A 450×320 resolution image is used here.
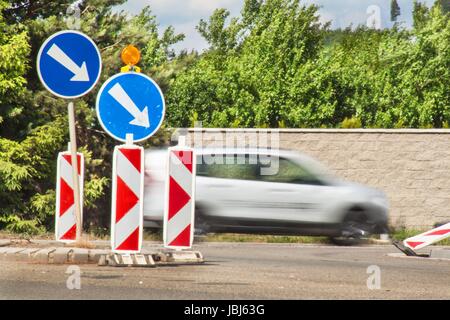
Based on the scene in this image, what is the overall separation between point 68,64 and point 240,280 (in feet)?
10.3

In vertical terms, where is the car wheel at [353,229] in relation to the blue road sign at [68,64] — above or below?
below

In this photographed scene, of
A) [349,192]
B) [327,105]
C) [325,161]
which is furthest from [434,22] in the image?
→ [349,192]

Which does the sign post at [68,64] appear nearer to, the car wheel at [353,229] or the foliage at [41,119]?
the car wheel at [353,229]

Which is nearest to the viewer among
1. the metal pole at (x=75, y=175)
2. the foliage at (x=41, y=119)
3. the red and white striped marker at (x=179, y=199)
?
the red and white striped marker at (x=179, y=199)

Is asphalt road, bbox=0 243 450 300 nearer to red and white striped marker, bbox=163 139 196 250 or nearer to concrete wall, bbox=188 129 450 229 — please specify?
red and white striped marker, bbox=163 139 196 250

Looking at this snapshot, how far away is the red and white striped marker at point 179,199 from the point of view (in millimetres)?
11891

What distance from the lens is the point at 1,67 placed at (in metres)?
22.6

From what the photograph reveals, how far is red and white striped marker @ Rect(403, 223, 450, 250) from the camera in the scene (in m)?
15.3

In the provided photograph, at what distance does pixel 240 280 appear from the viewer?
10.3 metres

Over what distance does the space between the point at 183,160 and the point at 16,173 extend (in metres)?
11.0

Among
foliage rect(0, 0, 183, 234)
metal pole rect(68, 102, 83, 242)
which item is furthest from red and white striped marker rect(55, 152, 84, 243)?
foliage rect(0, 0, 183, 234)

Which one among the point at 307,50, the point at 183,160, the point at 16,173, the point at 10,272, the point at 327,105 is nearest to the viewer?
the point at 10,272

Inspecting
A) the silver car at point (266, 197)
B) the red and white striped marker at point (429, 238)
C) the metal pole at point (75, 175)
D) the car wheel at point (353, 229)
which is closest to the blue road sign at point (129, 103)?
the metal pole at point (75, 175)
